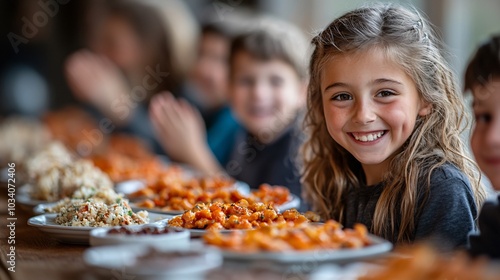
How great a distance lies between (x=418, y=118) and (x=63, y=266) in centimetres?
95

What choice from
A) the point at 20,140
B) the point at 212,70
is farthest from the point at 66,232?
the point at 212,70

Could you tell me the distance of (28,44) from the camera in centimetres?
717

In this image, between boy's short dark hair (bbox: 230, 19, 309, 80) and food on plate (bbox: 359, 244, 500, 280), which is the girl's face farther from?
boy's short dark hair (bbox: 230, 19, 309, 80)

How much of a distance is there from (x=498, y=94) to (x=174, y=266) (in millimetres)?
953

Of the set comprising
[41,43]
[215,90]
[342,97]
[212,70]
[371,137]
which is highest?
[41,43]

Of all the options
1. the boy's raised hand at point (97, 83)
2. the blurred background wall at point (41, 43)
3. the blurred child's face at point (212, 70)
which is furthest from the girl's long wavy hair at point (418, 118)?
the blurred background wall at point (41, 43)

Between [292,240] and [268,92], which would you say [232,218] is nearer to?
[292,240]

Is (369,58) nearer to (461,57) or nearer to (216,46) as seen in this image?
(461,57)

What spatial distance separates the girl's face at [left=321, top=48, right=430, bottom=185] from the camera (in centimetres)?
172

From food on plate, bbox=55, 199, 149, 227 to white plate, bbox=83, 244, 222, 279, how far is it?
0.39 metres

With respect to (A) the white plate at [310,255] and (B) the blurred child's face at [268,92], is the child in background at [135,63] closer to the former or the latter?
(B) the blurred child's face at [268,92]

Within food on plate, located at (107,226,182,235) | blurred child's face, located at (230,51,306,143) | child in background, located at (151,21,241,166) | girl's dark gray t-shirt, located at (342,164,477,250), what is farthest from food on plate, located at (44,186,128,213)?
child in background, located at (151,21,241,166)

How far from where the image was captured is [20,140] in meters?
3.85

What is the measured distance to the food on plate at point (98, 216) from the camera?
1.63 metres
